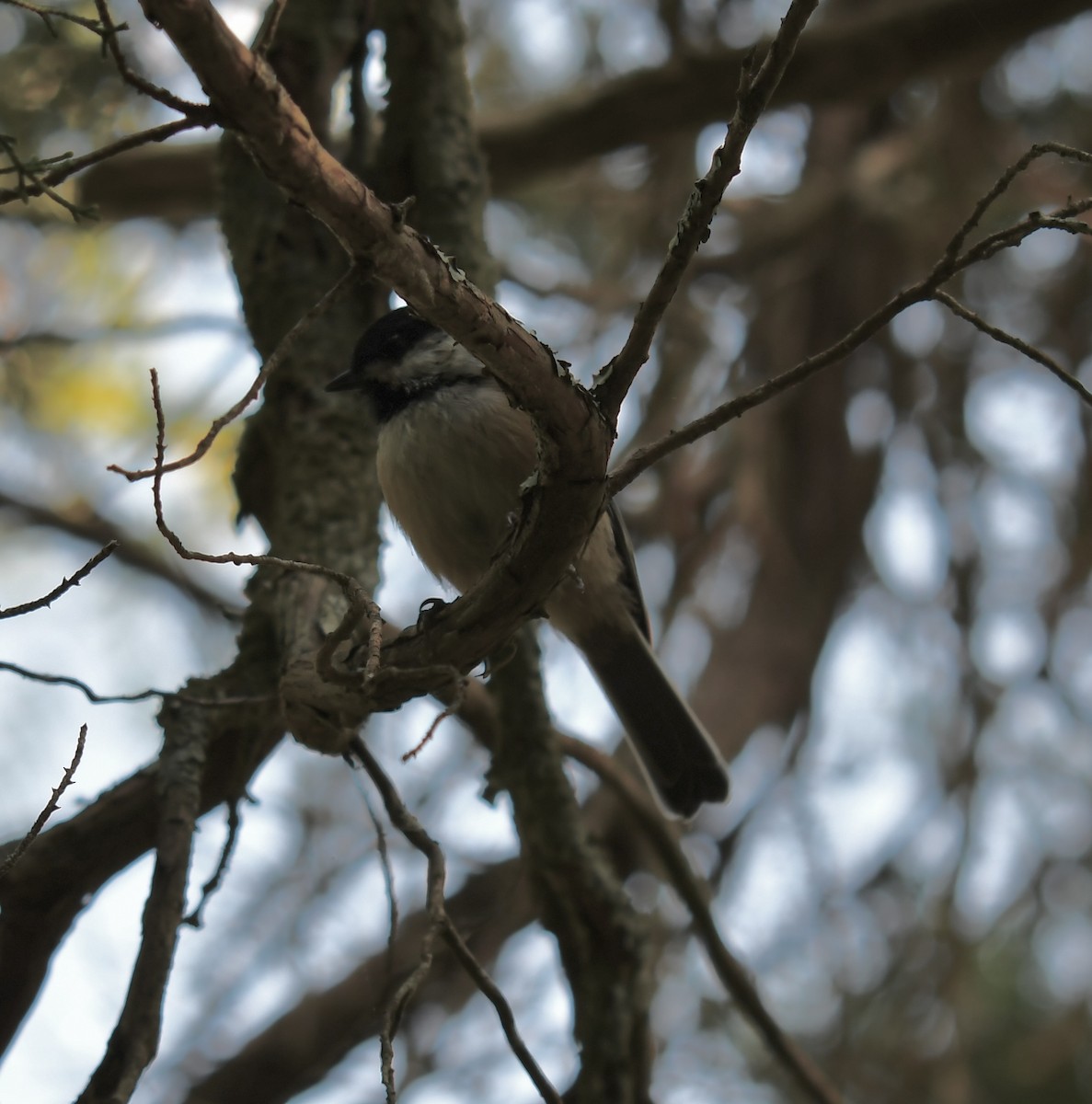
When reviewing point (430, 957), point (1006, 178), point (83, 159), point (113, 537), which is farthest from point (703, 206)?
point (113, 537)

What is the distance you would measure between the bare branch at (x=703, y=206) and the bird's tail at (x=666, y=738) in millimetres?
2177

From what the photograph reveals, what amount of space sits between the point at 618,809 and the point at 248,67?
3.42 meters

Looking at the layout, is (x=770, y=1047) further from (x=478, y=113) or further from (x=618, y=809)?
(x=478, y=113)

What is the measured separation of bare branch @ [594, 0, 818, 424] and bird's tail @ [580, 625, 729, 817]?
218 centimetres

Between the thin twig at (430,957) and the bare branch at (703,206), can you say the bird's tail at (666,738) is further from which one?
the bare branch at (703,206)

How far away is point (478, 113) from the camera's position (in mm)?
5238

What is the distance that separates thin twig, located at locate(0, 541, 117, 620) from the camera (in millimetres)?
1952

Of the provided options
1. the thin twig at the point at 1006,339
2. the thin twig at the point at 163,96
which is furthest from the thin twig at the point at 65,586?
the thin twig at the point at 1006,339

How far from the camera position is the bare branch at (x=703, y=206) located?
1.76 metres

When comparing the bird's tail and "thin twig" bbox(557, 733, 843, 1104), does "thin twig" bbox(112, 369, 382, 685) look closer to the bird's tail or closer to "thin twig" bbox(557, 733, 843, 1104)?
"thin twig" bbox(557, 733, 843, 1104)

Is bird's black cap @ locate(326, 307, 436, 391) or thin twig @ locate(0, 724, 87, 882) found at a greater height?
bird's black cap @ locate(326, 307, 436, 391)

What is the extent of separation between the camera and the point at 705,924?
381 cm

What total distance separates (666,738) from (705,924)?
645 mm

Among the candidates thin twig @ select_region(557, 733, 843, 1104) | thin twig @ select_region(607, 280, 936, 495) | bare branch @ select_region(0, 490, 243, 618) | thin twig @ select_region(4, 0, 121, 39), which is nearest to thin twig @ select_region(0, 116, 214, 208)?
thin twig @ select_region(4, 0, 121, 39)
